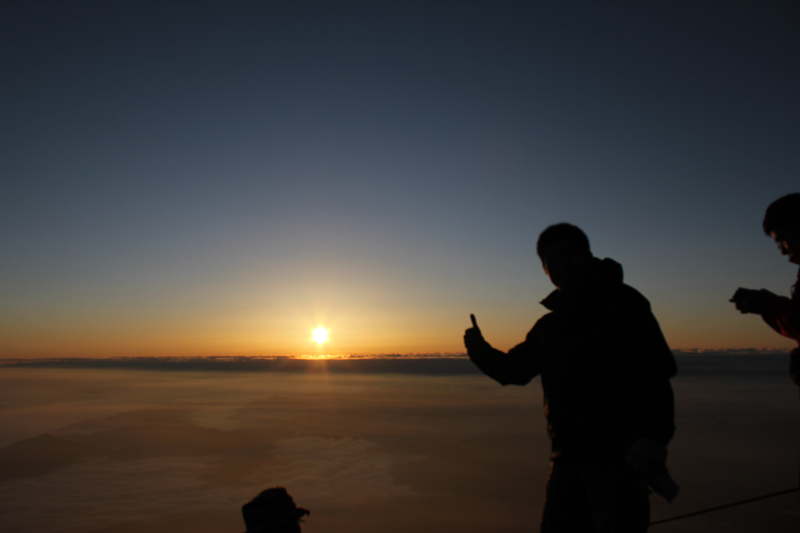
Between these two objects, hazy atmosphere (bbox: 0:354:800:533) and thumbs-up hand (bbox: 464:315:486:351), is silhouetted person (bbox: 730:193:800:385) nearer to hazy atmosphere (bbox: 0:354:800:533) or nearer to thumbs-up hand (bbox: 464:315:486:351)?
thumbs-up hand (bbox: 464:315:486:351)

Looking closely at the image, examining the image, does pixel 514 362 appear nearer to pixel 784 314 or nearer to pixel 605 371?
pixel 605 371

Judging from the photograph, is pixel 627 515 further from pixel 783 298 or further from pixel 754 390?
pixel 754 390

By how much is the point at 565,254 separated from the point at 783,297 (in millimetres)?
982

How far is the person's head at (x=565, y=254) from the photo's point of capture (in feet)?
7.04

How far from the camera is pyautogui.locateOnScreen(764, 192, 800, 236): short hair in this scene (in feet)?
6.59

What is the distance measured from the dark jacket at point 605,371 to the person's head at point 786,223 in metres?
0.84

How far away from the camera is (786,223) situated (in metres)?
2.04

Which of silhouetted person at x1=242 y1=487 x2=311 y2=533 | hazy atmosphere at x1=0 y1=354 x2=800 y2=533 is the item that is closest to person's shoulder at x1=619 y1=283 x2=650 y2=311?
silhouetted person at x1=242 y1=487 x2=311 y2=533

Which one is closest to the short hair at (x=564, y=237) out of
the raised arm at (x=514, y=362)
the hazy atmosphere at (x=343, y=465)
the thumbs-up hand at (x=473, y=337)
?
the raised arm at (x=514, y=362)

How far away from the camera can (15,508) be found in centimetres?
921

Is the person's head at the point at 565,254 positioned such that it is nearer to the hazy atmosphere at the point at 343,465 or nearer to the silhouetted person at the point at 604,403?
the silhouetted person at the point at 604,403

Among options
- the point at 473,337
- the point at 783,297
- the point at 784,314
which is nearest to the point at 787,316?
the point at 784,314

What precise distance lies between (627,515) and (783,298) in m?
1.24

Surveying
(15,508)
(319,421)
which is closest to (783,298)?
(15,508)
